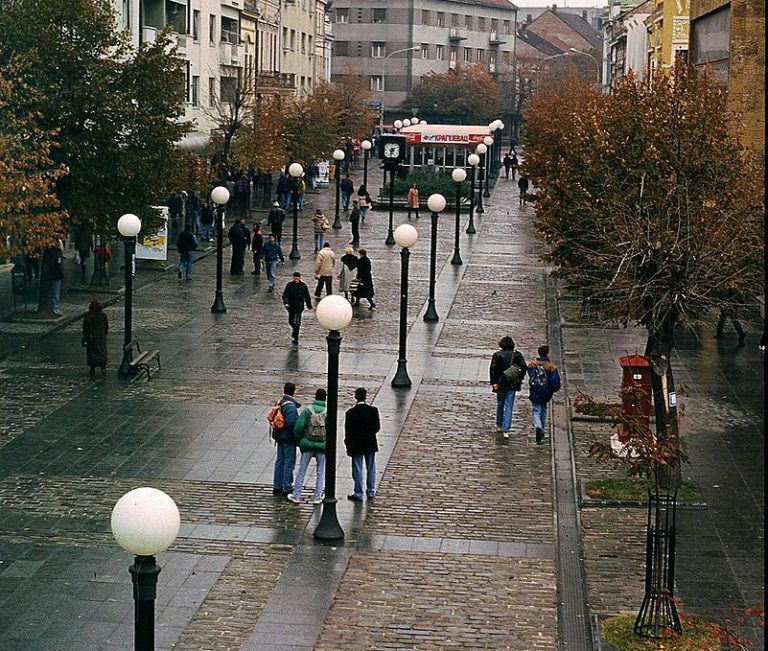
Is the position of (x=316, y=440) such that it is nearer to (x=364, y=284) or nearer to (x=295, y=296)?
(x=295, y=296)

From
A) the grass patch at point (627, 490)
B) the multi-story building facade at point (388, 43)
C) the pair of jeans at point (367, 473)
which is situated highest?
the multi-story building facade at point (388, 43)

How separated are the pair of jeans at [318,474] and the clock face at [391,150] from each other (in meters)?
43.2

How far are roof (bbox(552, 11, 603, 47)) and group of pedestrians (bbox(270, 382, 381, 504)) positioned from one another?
149 m

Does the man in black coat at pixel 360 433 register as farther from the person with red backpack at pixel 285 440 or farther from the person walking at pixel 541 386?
the person walking at pixel 541 386

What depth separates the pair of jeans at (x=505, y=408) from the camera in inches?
802

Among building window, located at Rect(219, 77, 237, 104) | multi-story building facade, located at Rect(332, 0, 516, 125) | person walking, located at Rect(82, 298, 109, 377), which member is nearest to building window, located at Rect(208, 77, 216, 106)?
building window, located at Rect(219, 77, 237, 104)

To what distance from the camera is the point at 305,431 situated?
54.1 ft

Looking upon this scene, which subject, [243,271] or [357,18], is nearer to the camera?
[243,271]

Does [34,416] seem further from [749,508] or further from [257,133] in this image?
[257,133]

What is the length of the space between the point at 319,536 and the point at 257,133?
1455 inches

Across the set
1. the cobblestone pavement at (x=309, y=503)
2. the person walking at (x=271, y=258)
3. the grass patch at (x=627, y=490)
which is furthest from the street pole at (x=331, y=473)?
the person walking at (x=271, y=258)

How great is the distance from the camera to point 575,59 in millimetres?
148875

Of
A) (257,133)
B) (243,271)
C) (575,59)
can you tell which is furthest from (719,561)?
(575,59)

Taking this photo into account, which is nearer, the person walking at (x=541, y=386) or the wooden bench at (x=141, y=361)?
Answer: the person walking at (x=541, y=386)
